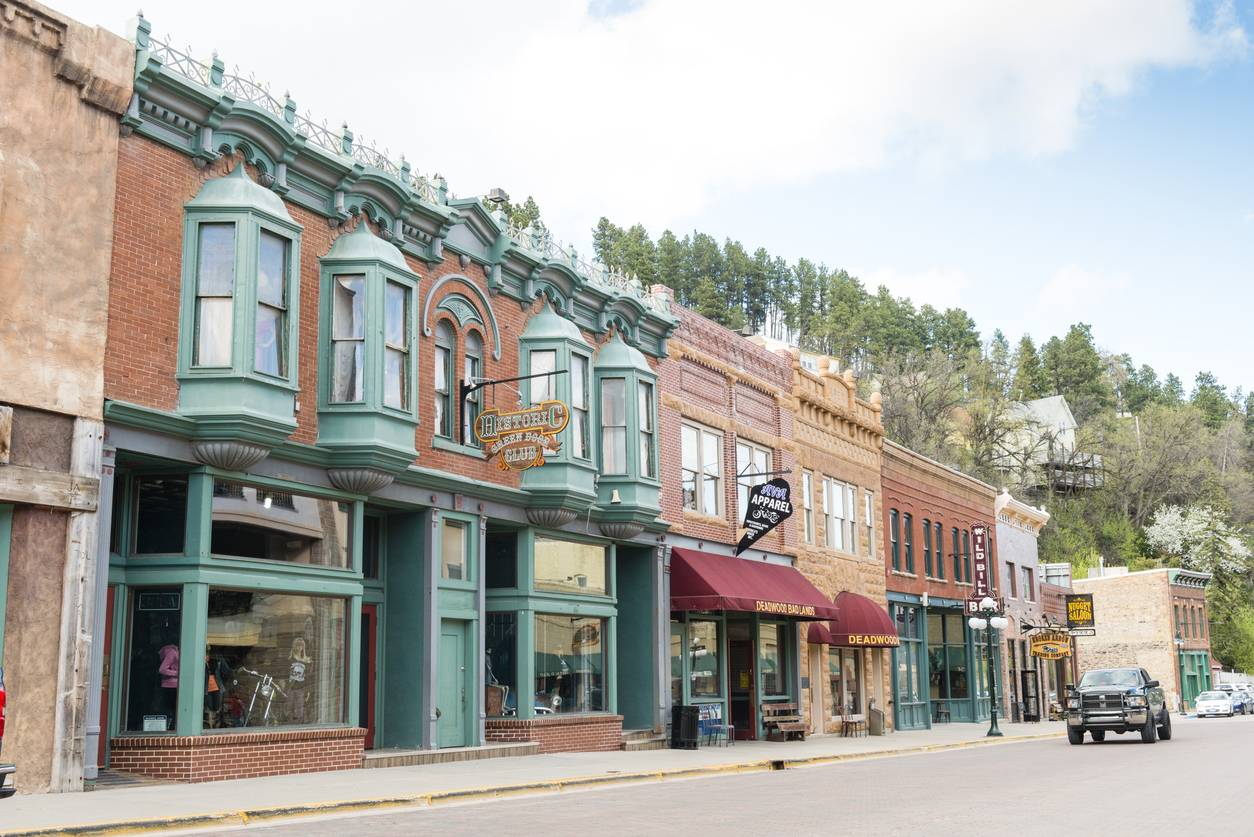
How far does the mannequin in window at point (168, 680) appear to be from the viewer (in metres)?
15.1

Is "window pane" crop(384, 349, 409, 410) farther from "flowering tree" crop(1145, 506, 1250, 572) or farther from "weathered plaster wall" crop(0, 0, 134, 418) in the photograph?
"flowering tree" crop(1145, 506, 1250, 572)

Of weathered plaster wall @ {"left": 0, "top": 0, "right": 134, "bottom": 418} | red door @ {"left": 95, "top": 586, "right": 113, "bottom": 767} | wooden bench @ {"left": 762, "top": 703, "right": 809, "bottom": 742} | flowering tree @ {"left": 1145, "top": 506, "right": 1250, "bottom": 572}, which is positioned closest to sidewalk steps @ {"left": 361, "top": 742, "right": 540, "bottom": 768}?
red door @ {"left": 95, "top": 586, "right": 113, "bottom": 767}

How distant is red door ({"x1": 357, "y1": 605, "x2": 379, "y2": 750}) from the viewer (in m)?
19.3

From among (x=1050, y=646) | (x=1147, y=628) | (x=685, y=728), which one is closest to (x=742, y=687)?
(x=685, y=728)

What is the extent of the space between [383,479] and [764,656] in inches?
567

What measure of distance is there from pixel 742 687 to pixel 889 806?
1515cm

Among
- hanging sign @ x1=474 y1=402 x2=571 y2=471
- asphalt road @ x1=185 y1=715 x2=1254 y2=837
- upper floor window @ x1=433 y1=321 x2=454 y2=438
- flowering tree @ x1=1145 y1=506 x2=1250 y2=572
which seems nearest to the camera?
asphalt road @ x1=185 y1=715 x2=1254 y2=837

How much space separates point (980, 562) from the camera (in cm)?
4112

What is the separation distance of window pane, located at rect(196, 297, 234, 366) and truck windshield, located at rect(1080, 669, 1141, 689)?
21.3m

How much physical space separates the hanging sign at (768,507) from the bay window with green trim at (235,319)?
531 inches

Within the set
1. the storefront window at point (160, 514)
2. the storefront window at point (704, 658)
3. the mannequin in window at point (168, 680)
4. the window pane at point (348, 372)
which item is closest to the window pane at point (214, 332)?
the storefront window at point (160, 514)

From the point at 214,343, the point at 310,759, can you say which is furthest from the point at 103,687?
the point at 214,343

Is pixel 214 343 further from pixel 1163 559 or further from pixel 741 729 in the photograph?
pixel 1163 559

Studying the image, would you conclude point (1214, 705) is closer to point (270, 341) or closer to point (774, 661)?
point (774, 661)
